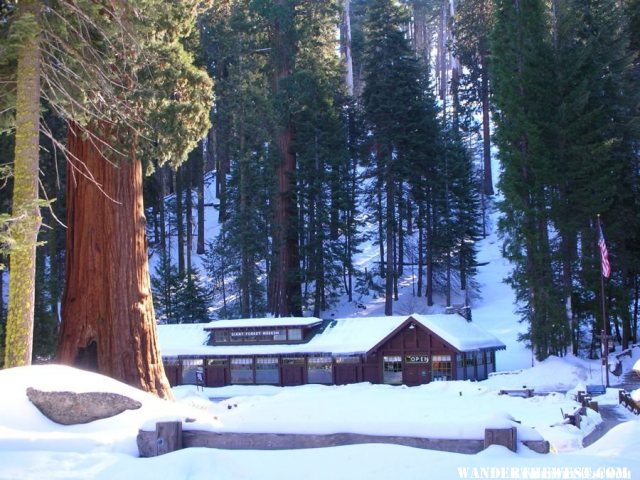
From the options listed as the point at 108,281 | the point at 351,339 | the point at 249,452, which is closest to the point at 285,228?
the point at 351,339

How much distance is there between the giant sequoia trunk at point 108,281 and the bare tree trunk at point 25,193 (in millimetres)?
Answer: 2540

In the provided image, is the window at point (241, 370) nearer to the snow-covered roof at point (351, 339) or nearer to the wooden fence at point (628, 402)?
the snow-covered roof at point (351, 339)

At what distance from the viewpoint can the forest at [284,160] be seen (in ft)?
39.5

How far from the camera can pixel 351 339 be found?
35344 mm

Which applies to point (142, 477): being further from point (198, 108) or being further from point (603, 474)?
point (198, 108)

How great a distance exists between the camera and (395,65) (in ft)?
154

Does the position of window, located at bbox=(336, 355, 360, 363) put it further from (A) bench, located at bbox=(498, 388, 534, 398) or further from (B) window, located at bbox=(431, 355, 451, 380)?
(A) bench, located at bbox=(498, 388, 534, 398)

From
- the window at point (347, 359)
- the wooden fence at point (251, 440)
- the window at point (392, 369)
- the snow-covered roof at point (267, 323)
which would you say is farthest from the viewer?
the snow-covered roof at point (267, 323)

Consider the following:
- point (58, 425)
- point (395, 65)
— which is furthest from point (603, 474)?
point (395, 65)

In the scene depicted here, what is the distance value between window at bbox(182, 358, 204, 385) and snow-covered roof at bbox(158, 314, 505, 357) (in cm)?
99

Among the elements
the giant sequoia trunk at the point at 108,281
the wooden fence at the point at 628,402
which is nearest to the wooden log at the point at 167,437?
the giant sequoia trunk at the point at 108,281

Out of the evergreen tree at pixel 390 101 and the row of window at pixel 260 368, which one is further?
the evergreen tree at pixel 390 101

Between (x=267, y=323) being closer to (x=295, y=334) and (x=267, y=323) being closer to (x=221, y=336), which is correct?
(x=295, y=334)

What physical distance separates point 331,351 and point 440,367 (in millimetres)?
5627
